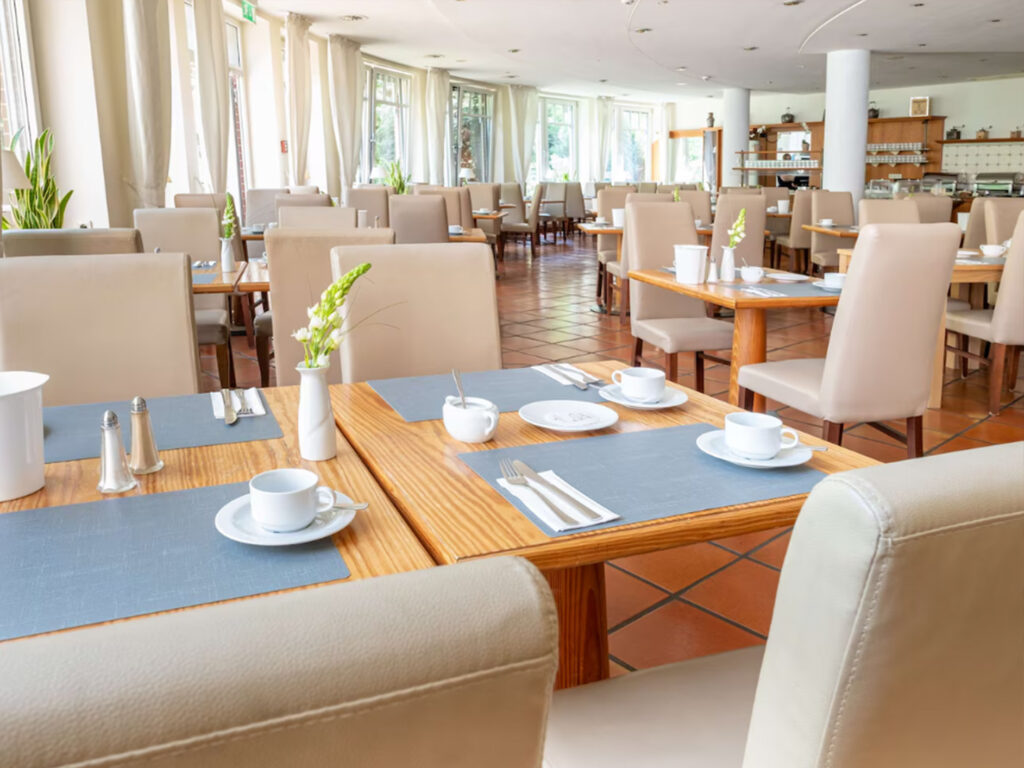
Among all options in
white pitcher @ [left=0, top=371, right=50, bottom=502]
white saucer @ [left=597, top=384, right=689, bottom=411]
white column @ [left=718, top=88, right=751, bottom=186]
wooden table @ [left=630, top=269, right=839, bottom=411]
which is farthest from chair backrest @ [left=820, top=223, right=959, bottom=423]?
white column @ [left=718, top=88, right=751, bottom=186]

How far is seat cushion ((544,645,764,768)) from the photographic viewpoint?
3.02 ft

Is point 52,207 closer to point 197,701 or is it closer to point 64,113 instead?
point 64,113

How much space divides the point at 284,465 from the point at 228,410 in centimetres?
31

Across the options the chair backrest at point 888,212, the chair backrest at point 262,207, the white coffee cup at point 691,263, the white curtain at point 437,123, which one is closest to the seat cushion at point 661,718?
the white coffee cup at point 691,263

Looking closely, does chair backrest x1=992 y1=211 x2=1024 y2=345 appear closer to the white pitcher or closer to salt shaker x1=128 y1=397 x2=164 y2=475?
salt shaker x1=128 y1=397 x2=164 y2=475

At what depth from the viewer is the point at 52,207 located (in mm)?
4660

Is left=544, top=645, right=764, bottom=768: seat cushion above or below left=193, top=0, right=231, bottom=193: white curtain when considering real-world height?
below

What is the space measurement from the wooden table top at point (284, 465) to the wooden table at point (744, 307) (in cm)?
185

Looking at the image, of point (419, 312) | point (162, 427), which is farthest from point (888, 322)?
A: point (162, 427)

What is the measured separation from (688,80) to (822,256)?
7.45 m

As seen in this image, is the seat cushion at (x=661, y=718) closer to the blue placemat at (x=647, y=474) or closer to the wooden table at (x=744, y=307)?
the blue placemat at (x=647, y=474)

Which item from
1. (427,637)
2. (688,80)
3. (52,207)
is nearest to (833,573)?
(427,637)

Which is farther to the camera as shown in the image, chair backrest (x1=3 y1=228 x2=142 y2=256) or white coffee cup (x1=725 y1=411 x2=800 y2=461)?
chair backrest (x1=3 y1=228 x2=142 y2=256)

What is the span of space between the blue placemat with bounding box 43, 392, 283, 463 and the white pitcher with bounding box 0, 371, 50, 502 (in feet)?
0.43
